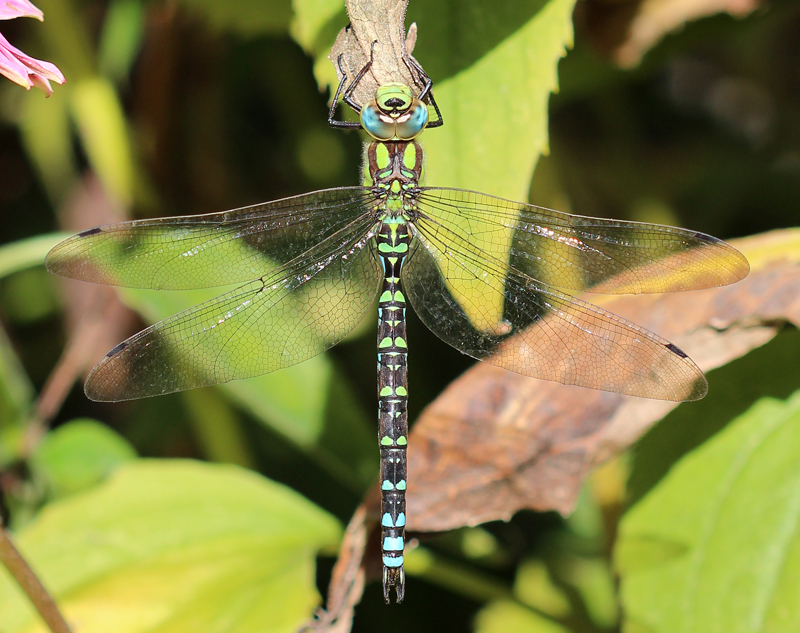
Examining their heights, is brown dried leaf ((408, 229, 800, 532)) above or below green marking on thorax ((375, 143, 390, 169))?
below

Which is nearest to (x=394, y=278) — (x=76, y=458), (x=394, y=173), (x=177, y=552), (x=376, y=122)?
(x=394, y=173)

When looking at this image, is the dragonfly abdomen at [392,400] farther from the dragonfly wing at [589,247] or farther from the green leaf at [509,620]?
the green leaf at [509,620]

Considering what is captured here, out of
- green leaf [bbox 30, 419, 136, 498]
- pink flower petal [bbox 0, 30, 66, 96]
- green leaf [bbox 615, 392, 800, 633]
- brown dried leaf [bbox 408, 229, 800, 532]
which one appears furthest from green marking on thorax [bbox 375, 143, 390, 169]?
green leaf [bbox 30, 419, 136, 498]

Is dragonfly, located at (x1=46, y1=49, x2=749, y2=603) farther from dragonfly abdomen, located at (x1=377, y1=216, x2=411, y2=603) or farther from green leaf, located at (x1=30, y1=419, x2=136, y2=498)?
green leaf, located at (x1=30, y1=419, x2=136, y2=498)

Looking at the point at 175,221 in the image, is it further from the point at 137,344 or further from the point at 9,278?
the point at 9,278

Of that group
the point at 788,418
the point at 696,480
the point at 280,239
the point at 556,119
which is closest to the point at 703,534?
the point at 696,480

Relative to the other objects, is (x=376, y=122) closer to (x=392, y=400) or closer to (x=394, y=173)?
(x=394, y=173)
